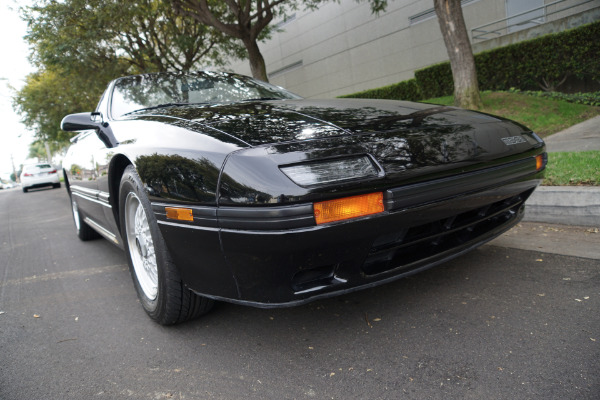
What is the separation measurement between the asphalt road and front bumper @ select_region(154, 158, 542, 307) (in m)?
0.31

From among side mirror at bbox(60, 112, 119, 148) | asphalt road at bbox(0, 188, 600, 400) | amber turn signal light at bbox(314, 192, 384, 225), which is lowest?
asphalt road at bbox(0, 188, 600, 400)

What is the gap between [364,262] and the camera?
1.71m

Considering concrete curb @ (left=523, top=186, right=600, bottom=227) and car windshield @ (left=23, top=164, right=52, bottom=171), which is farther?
car windshield @ (left=23, top=164, right=52, bottom=171)

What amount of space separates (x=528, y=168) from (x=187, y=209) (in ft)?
5.64

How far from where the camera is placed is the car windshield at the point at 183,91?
2.93 meters

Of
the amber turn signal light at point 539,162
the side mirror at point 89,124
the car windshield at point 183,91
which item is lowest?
the amber turn signal light at point 539,162

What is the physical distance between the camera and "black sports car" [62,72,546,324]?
1.55m

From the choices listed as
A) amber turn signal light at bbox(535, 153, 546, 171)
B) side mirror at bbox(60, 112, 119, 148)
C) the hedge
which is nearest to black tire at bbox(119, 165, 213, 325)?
side mirror at bbox(60, 112, 119, 148)

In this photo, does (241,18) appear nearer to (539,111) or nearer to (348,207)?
(539,111)

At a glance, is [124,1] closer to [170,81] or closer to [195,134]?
[170,81]

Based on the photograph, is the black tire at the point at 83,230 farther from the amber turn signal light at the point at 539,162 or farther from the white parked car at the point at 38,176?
the white parked car at the point at 38,176

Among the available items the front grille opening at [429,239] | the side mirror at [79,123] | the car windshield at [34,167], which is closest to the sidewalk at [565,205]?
the front grille opening at [429,239]

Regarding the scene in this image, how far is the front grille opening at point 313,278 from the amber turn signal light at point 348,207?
231mm

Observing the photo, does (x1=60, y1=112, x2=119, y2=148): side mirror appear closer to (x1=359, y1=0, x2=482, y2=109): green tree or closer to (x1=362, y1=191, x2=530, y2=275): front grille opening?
(x1=362, y1=191, x2=530, y2=275): front grille opening
